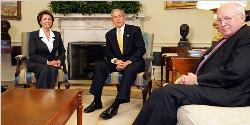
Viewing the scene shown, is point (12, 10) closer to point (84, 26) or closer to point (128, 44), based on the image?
point (84, 26)

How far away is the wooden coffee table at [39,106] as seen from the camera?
1794 millimetres

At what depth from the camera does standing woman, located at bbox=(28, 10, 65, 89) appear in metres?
3.53

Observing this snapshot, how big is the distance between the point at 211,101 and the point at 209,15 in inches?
136

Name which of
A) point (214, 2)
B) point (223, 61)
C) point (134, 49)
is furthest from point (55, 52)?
point (223, 61)

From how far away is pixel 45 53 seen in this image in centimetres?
380

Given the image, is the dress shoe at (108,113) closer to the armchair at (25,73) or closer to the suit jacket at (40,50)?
the armchair at (25,73)

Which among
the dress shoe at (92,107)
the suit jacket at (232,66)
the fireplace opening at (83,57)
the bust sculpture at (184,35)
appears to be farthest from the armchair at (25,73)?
the bust sculpture at (184,35)

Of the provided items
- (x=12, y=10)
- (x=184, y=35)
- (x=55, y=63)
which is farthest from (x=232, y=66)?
(x=12, y=10)

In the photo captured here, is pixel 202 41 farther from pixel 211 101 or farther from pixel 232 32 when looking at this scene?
pixel 211 101

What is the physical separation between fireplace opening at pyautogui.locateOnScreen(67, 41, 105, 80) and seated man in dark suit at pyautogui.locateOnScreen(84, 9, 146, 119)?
1357mm

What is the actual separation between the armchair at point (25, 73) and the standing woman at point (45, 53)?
0.07 meters

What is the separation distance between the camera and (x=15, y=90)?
8.36 feet

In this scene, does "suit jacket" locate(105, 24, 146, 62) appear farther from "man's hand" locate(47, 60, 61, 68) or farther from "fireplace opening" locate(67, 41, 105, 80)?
"fireplace opening" locate(67, 41, 105, 80)

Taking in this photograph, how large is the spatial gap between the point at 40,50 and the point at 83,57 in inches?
61.2
